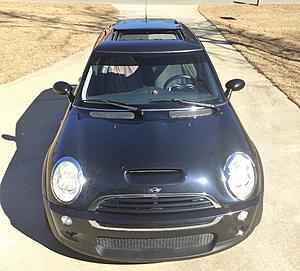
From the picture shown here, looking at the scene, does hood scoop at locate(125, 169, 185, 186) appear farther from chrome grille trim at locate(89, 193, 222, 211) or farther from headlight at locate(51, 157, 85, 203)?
headlight at locate(51, 157, 85, 203)

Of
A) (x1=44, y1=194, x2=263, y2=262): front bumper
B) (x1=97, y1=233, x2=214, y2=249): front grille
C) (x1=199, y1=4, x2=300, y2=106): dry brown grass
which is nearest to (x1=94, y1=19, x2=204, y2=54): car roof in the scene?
(x1=44, y1=194, x2=263, y2=262): front bumper

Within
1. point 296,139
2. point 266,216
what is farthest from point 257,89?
point 266,216

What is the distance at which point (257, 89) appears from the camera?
318 inches

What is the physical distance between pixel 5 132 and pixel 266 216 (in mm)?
3985

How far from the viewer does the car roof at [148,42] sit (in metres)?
4.18

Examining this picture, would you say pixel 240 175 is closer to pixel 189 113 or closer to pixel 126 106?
pixel 189 113

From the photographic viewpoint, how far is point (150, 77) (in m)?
4.18

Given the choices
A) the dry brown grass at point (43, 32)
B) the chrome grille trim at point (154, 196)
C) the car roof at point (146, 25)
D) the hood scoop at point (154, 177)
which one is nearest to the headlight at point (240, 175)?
the chrome grille trim at point (154, 196)

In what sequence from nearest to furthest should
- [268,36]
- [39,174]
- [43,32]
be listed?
[39,174]
[268,36]
[43,32]

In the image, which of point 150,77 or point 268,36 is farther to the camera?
point 268,36

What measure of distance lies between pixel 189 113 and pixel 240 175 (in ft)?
2.85

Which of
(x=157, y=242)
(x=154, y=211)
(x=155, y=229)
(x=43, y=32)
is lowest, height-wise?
(x=43, y=32)

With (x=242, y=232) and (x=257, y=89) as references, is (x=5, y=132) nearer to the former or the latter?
(x=242, y=232)


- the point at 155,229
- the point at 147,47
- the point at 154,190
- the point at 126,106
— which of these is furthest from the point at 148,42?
the point at 155,229
